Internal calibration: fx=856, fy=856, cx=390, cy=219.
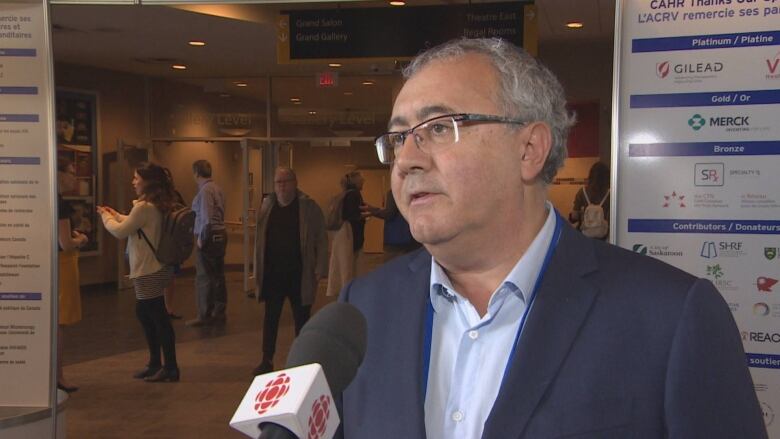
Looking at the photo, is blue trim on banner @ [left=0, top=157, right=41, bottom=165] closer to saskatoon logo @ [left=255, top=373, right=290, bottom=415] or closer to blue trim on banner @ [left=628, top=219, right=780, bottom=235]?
blue trim on banner @ [left=628, top=219, right=780, bottom=235]

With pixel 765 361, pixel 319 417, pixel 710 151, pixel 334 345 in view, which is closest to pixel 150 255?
pixel 710 151

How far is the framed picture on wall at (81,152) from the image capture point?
490 inches

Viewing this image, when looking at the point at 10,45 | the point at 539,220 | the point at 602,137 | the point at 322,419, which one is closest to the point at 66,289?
the point at 10,45

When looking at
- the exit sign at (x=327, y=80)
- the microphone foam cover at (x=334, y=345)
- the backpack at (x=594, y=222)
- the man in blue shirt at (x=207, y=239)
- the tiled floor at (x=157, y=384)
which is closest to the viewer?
the microphone foam cover at (x=334, y=345)

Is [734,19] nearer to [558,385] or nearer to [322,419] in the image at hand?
[558,385]

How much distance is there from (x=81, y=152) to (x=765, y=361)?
11.3m

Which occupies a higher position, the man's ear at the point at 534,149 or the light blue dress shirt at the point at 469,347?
the man's ear at the point at 534,149

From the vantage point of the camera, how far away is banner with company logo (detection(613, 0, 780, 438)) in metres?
3.43

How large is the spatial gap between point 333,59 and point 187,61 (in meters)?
6.49

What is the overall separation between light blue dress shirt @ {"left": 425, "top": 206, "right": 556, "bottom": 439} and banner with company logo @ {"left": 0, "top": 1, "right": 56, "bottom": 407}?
3272 mm

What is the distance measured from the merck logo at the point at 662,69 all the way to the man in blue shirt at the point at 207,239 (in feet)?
22.1

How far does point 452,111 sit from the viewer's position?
Answer: 63.3 inches

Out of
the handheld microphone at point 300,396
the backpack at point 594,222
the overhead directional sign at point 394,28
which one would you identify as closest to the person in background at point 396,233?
the overhead directional sign at point 394,28

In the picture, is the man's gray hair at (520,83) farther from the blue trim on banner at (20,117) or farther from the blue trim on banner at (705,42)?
the blue trim on banner at (20,117)
